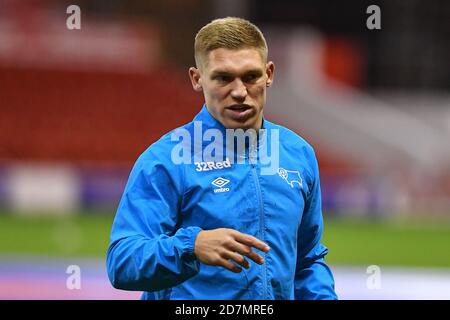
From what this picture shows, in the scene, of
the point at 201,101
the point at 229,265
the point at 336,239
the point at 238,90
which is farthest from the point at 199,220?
the point at 201,101

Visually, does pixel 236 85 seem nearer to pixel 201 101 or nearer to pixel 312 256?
pixel 312 256

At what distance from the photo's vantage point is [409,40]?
30.0 meters

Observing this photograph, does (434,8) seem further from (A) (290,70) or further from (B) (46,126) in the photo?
(B) (46,126)

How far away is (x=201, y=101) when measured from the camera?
92.2ft

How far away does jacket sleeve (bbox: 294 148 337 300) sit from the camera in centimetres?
386

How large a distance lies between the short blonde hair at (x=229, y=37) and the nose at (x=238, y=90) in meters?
0.13

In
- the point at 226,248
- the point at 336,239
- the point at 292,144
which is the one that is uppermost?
the point at 292,144

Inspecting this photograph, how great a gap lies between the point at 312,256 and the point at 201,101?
2428cm

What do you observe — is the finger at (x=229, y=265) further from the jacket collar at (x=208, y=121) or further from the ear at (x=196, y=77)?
the ear at (x=196, y=77)

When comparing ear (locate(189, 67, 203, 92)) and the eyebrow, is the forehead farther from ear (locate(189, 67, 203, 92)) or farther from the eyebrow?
ear (locate(189, 67, 203, 92))

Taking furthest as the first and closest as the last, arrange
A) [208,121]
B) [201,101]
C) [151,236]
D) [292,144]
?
[201,101] → [292,144] → [208,121] → [151,236]

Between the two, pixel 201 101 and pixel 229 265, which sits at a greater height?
pixel 201 101

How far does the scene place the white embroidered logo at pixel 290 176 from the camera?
148 inches
